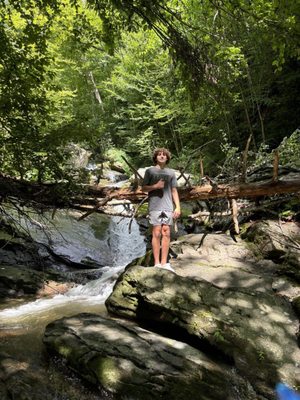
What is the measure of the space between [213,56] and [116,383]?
478 cm

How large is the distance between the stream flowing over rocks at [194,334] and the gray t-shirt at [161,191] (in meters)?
1.01

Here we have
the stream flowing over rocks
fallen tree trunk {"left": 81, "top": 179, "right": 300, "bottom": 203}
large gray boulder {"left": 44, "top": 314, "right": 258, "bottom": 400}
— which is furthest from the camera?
fallen tree trunk {"left": 81, "top": 179, "right": 300, "bottom": 203}

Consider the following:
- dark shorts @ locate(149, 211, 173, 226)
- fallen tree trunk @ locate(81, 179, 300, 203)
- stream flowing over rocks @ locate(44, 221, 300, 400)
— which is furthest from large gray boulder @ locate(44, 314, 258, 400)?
fallen tree trunk @ locate(81, 179, 300, 203)

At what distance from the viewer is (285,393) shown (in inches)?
148

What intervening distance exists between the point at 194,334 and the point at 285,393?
1.20 meters

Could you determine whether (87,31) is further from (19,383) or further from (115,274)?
(19,383)

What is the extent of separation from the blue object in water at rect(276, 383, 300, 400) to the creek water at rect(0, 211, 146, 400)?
1820mm

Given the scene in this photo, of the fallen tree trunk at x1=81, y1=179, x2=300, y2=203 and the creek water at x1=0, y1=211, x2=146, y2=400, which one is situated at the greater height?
the fallen tree trunk at x1=81, y1=179, x2=300, y2=203

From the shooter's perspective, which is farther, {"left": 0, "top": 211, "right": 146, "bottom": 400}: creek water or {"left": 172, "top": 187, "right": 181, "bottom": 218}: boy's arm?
{"left": 172, "top": 187, "right": 181, "bottom": 218}: boy's arm

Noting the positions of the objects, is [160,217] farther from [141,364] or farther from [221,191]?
[141,364]

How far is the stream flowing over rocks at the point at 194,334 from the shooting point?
3736mm

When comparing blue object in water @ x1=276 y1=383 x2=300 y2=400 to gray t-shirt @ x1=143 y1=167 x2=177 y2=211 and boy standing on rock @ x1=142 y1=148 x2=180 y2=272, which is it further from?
gray t-shirt @ x1=143 y1=167 x2=177 y2=211

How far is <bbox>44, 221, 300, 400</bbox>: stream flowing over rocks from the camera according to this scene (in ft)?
12.3

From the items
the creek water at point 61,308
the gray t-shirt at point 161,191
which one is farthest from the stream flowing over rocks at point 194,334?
the gray t-shirt at point 161,191
